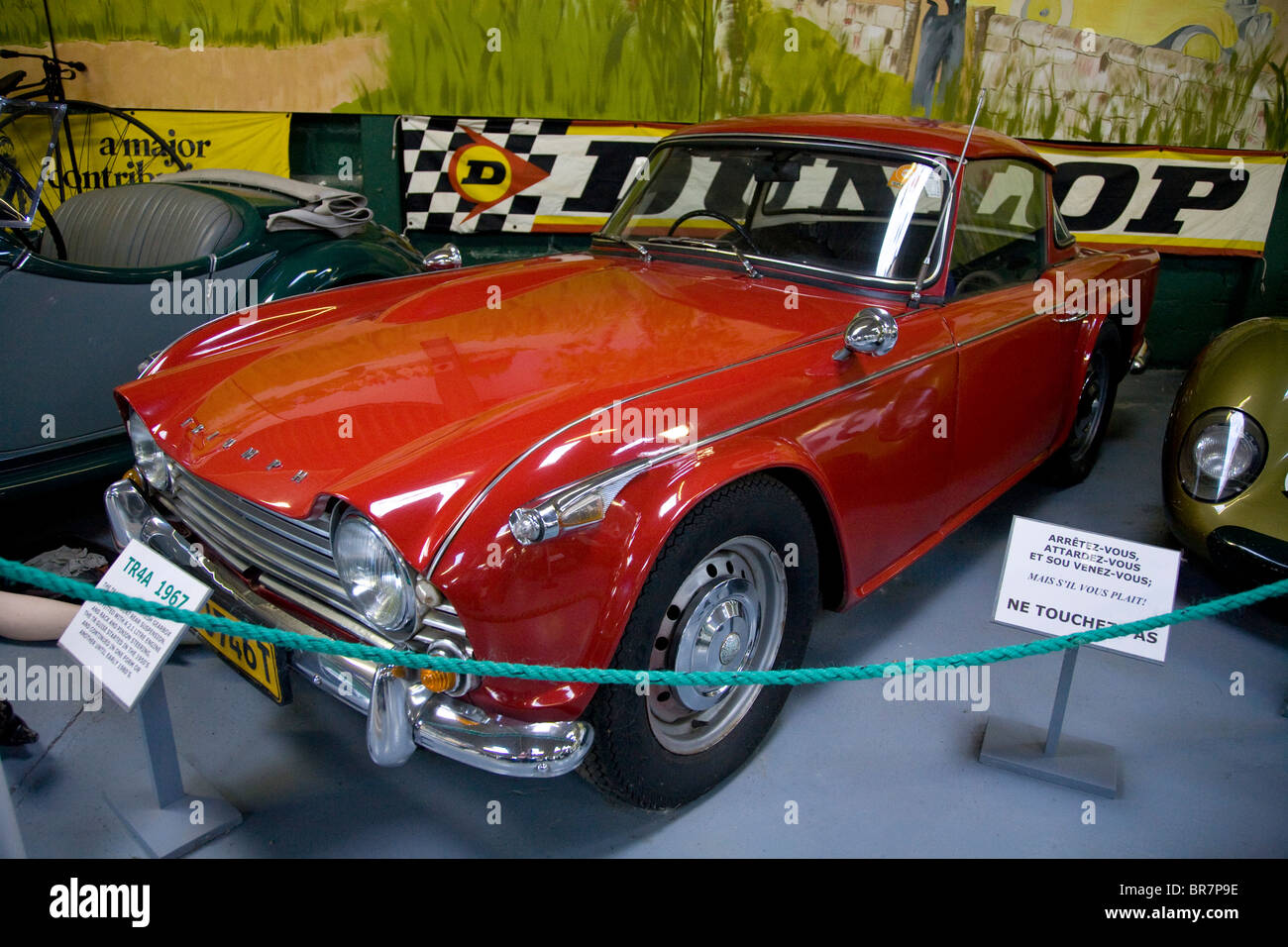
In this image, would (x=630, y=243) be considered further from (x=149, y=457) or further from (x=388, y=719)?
(x=388, y=719)

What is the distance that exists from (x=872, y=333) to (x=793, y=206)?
0.88 metres

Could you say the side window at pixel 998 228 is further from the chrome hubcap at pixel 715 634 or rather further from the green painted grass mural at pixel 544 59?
the green painted grass mural at pixel 544 59

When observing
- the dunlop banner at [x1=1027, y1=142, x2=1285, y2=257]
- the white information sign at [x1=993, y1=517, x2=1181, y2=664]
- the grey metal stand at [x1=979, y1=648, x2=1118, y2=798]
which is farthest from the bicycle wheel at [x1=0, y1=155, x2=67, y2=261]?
the dunlop banner at [x1=1027, y1=142, x2=1285, y2=257]

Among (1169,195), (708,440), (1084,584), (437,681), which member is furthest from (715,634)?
(1169,195)

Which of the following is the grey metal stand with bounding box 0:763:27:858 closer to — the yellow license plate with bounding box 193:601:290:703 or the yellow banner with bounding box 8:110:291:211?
the yellow license plate with bounding box 193:601:290:703

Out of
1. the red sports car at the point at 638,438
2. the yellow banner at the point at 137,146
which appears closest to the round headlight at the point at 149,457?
the red sports car at the point at 638,438

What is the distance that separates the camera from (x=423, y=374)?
1936mm

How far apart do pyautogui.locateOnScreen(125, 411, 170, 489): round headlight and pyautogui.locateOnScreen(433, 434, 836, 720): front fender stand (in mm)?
1011

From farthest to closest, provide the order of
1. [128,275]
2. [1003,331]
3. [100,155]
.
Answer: [100,155]
[128,275]
[1003,331]

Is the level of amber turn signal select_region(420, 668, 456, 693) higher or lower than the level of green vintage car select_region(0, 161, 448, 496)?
lower

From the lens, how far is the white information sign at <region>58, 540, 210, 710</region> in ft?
5.57

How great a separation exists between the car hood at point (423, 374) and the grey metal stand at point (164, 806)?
0.57 metres

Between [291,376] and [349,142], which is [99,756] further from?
[349,142]

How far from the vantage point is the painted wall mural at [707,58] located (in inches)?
195
